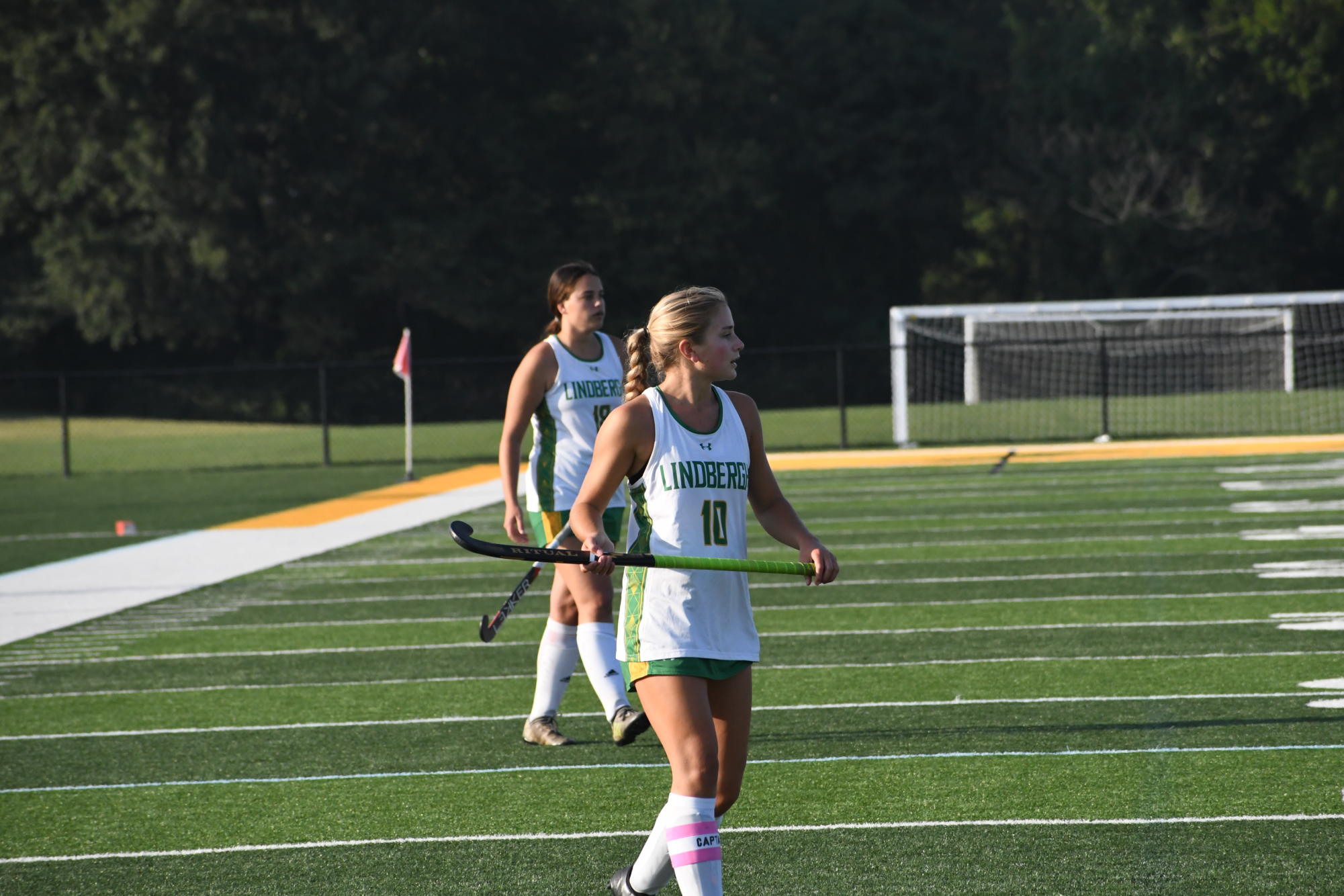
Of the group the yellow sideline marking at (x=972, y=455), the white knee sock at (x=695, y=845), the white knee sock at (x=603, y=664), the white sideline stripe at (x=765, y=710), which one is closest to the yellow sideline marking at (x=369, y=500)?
the yellow sideline marking at (x=972, y=455)

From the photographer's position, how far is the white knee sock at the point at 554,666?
657 cm

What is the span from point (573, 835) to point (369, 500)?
43.9 ft

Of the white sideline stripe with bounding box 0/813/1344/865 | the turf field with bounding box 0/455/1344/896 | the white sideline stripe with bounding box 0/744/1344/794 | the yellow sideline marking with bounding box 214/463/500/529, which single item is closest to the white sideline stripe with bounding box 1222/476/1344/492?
the turf field with bounding box 0/455/1344/896

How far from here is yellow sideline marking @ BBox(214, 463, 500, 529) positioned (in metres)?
16.1

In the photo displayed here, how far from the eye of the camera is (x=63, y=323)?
4534 centimetres

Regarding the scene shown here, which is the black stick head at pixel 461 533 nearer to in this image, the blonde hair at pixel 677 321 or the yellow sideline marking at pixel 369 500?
the blonde hair at pixel 677 321

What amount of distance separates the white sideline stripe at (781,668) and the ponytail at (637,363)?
3.85 m

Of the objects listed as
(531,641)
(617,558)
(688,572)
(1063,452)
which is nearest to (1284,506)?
(1063,452)

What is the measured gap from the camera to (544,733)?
6555mm

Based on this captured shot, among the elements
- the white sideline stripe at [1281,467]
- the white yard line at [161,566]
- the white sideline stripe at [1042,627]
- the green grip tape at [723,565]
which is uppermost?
the green grip tape at [723,565]

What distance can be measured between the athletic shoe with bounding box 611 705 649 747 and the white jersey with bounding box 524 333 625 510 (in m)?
0.88

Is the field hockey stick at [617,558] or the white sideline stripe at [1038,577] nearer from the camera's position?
the field hockey stick at [617,558]

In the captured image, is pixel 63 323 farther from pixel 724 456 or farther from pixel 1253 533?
pixel 724 456

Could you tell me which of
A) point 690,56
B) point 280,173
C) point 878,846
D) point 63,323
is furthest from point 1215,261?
point 878,846
